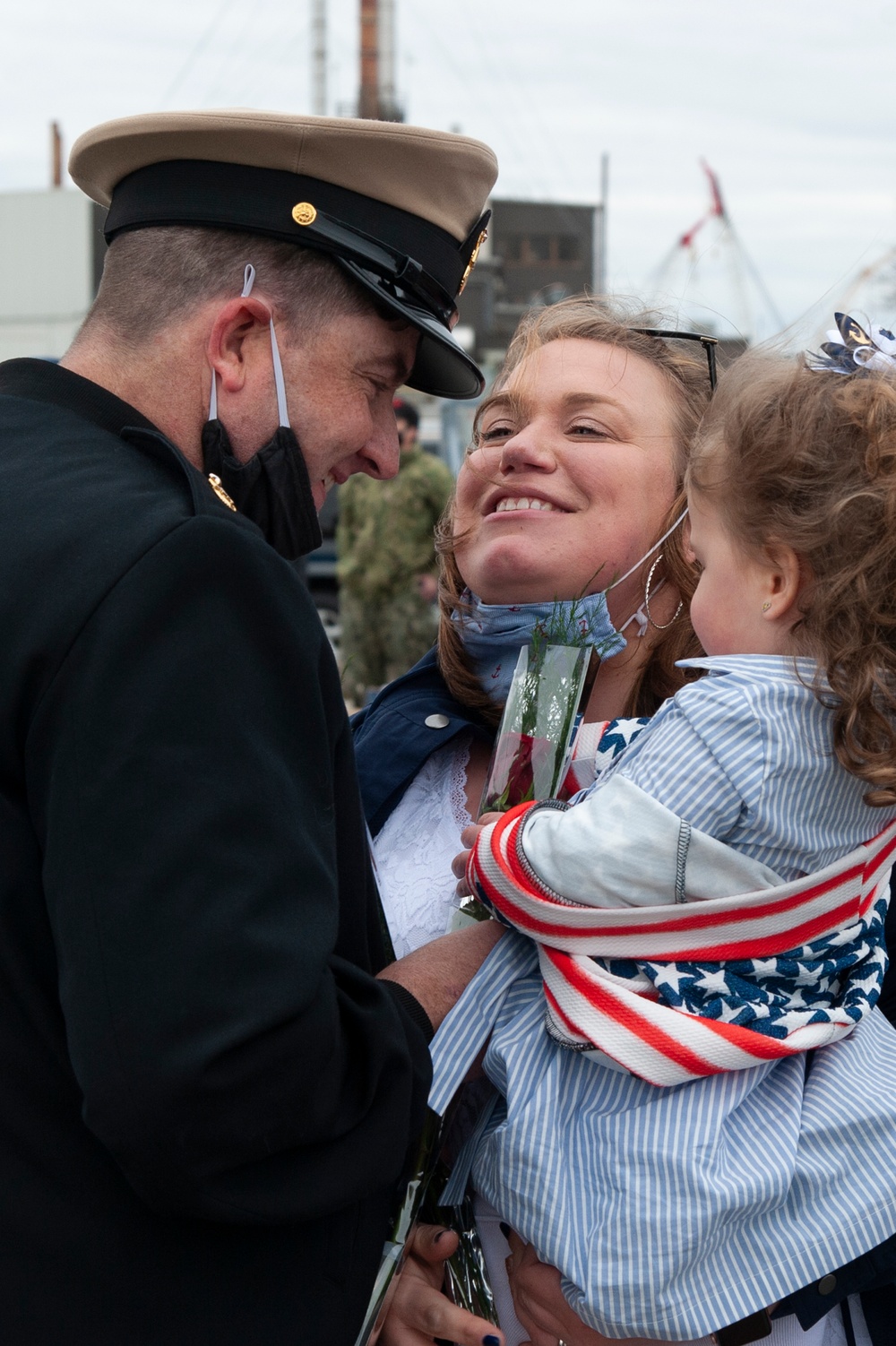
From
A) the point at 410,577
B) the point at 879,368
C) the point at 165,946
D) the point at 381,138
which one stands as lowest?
the point at 410,577

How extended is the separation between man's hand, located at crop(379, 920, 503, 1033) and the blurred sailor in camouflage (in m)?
6.95

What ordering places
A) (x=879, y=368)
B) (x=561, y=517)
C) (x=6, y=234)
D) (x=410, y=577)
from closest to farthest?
(x=879, y=368) → (x=561, y=517) → (x=410, y=577) → (x=6, y=234)

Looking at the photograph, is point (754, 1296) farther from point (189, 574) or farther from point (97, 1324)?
point (189, 574)

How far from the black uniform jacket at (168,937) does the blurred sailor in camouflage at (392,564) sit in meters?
7.31

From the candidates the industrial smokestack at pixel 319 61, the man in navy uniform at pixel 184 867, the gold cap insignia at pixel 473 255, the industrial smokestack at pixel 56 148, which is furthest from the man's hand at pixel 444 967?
the industrial smokestack at pixel 56 148

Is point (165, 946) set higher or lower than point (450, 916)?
higher

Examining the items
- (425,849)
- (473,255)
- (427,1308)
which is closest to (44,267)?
(473,255)

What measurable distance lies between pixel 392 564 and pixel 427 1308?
293 inches

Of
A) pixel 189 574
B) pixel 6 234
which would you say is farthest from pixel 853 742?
pixel 6 234

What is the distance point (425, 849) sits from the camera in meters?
2.21

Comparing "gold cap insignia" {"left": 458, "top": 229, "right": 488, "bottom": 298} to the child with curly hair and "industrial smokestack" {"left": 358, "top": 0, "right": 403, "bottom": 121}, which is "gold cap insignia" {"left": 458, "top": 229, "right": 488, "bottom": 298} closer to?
the child with curly hair

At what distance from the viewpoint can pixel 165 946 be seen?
125 cm

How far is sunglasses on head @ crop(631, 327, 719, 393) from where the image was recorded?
8.13 ft

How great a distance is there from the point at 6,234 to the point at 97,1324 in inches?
880
